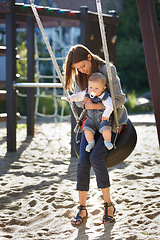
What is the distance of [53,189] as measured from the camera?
333 cm

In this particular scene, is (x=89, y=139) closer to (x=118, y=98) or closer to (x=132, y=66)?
(x=118, y=98)

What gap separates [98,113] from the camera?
253cm

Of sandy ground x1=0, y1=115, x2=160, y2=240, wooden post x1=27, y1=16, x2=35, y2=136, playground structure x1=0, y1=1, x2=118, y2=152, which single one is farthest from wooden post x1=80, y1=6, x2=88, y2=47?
sandy ground x1=0, y1=115, x2=160, y2=240

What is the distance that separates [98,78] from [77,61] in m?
0.19

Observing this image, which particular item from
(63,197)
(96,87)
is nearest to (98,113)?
(96,87)

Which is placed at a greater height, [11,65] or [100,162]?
[11,65]

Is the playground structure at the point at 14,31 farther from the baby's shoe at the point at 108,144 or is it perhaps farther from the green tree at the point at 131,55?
the green tree at the point at 131,55

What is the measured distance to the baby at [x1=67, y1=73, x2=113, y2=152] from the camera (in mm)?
2428

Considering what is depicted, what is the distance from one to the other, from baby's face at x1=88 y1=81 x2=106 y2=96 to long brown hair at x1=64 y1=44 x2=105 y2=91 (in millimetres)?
130

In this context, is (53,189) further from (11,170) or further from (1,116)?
(1,116)

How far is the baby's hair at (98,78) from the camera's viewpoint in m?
2.43

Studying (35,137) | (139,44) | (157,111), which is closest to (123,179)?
(157,111)

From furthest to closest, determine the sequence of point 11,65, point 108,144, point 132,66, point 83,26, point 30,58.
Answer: point 132,66, point 30,58, point 11,65, point 83,26, point 108,144

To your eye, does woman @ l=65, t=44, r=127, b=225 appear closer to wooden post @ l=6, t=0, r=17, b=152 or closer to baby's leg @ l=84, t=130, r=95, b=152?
baby's leg @ l=84, t=130, r=95, b=152
